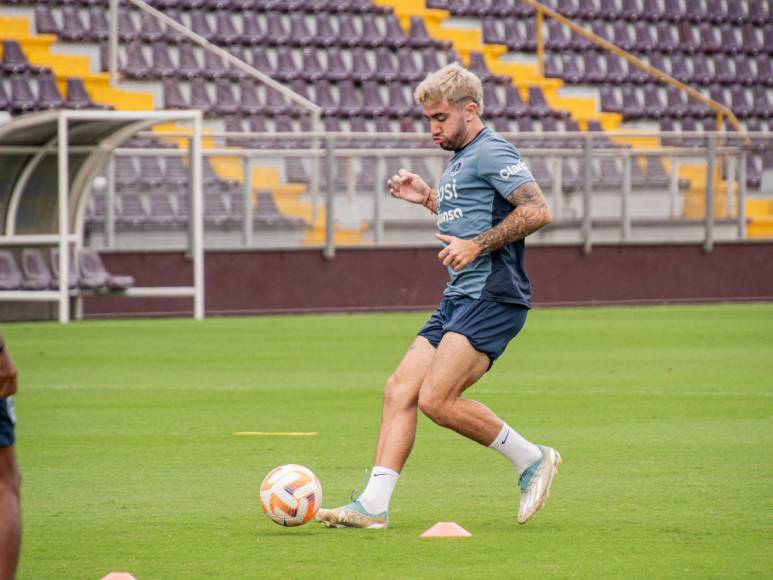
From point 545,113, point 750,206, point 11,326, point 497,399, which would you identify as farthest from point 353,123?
point 497,399

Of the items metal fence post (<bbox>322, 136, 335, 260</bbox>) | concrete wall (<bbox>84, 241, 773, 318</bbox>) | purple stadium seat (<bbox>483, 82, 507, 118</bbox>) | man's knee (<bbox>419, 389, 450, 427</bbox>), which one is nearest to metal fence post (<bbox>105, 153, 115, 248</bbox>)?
concrete wall (<bbox>84, 241, 773, 318</bbox>)

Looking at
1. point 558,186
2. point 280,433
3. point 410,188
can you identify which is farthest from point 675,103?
point 410,188

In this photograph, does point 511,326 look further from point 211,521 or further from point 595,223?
point 595,223

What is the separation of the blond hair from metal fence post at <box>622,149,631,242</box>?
17.7 m

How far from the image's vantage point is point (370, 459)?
9.18 meters

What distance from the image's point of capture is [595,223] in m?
24.8

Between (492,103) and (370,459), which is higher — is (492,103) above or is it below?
above

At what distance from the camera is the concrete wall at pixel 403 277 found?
2224 cm

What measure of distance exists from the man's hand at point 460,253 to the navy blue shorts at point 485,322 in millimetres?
241

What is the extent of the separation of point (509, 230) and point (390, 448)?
3.39ft

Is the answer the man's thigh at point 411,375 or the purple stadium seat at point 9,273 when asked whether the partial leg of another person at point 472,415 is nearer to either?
the man's thigh at point 411,375

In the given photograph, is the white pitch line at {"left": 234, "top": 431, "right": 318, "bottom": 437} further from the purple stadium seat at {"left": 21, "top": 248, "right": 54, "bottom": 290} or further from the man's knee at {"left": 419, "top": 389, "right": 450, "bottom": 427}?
the purple stadium seat at {"left": 21, "top": 248, "right": 54, "bottom": 290}

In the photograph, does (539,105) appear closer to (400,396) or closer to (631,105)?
(631,105)

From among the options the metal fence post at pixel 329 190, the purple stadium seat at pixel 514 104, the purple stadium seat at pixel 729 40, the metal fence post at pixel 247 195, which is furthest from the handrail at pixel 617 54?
the metal fence post at pixel 247 195
